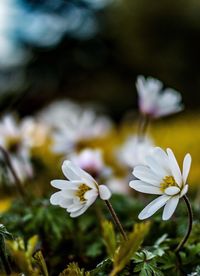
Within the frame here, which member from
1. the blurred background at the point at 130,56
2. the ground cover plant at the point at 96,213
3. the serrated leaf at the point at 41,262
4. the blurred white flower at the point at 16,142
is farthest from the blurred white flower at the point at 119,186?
the blurred background at the point at 130,56

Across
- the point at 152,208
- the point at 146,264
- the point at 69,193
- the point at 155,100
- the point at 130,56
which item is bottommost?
the point at 146,264

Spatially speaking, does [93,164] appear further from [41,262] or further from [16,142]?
[41,262]

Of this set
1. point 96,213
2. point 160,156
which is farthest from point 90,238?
point 160,156

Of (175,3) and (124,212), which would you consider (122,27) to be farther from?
(124,212)

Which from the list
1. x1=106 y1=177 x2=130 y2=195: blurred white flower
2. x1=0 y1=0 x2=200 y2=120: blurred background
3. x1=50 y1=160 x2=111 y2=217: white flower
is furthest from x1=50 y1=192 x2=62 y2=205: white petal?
x1=0 y1=0 x2=200 y2=120: blurred background

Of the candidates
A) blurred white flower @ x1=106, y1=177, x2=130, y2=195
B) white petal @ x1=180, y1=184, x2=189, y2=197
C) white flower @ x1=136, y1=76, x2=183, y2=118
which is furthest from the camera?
blurred white flower @ x1=106, y1=177, x2=130, y2=195

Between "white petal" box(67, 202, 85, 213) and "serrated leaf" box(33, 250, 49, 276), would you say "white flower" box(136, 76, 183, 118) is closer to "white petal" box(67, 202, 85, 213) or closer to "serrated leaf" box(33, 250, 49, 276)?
"white petal" box(67, 202, 85, 213)

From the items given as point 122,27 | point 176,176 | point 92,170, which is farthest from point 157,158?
point 122,27
